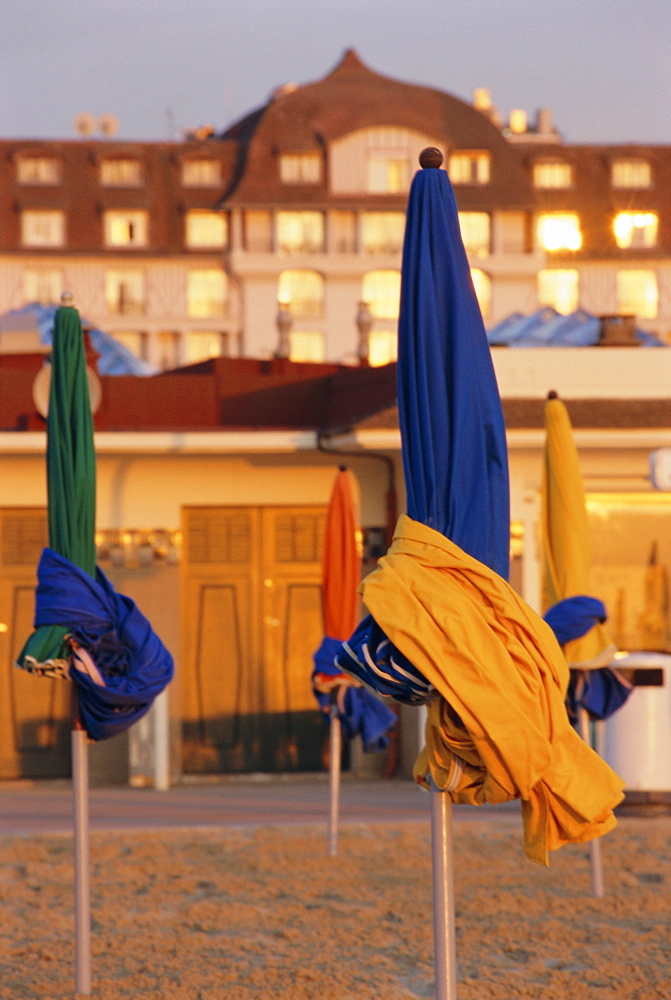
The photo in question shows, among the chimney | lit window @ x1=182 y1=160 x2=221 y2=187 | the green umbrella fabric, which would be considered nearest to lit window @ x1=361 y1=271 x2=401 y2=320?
lit window @ x1=182 y1=160 x2=221 y2=187

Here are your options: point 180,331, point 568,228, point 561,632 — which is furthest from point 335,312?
point 561,632

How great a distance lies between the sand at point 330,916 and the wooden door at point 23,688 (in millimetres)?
3480

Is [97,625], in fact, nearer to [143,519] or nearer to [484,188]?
[143,519]

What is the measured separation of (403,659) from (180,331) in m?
55.4

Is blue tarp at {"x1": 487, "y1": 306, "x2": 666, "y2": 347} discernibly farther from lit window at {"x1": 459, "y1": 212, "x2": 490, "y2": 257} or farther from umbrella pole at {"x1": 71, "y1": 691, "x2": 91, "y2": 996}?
lit window at {"x1": 459, "y1": 212, "x2": 490, "y2": 257}

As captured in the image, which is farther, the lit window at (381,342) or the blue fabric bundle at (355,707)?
the lit window at (381,342)

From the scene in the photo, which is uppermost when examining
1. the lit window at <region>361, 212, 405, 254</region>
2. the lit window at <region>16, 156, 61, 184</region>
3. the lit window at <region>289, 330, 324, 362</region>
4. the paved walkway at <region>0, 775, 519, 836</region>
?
the lit window at <region>16, 156, 61, 184</region>

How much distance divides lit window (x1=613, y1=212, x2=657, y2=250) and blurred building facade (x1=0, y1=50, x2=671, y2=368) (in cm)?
9

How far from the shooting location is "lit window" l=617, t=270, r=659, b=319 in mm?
61500

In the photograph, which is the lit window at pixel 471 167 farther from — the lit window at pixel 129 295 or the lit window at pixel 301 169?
the lit window at pixel 129 295

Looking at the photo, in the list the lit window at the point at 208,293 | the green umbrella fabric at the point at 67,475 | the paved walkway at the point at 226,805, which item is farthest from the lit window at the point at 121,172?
the green umbrella fabric at the point at 67,475

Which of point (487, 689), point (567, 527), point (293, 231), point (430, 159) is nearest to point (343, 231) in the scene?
point (293, 231)

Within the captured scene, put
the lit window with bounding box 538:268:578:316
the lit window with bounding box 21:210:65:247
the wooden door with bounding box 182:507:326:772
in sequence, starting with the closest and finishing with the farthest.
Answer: the wooden door with bounding box 182:507:326:772 < the lit window with bounding box 21:210:65:247 < the lit window with bounding box 538:268:578:316

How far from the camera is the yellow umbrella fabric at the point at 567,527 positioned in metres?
9.18
